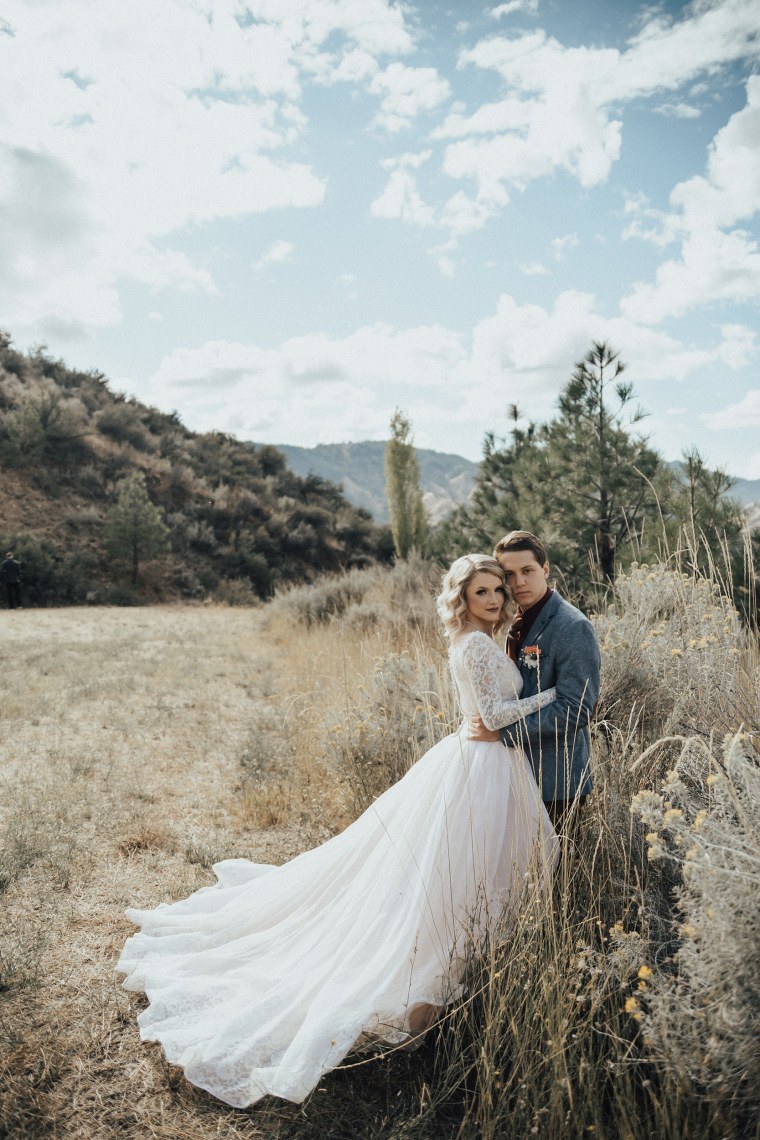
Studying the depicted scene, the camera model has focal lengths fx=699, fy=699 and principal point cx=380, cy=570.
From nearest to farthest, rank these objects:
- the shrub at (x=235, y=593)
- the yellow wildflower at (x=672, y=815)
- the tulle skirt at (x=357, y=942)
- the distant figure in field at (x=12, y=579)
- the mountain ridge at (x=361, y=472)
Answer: the yellow wildflower at (x=672, y=815) → the tulle skirt at (x=357, y=942) → the distant figure in field at (x=12, y=579) → the shrub at (x=235, y=593) → the mountain ridge at (x=361, y=472)

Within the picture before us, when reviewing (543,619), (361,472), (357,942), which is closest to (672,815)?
(543,619)

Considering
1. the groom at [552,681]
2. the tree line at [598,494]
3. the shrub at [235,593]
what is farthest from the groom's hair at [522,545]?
the shrub at [235,593]

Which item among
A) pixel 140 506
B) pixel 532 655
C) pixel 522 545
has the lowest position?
pixel 532 655

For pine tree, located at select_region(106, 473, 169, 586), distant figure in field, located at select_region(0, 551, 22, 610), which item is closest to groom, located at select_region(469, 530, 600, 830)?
distant figure in field, located at select_region(0, 551, 22, 610)

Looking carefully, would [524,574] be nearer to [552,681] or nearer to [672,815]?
[552,681]

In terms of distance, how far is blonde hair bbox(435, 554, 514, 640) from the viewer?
9.43ft

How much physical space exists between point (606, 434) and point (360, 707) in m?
5.42

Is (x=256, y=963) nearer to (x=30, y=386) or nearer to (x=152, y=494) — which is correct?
(x=152, y=494)

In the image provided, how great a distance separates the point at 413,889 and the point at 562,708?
34.7 inches

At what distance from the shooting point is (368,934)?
2629mm

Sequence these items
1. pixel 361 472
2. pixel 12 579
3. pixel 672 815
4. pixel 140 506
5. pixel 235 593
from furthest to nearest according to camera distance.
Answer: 1. pixel 361 472
2. pixel 235 593
3. pixel 140 506
4. pixel 12 579
5. pixel 672 815

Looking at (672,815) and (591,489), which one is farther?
(591,489)

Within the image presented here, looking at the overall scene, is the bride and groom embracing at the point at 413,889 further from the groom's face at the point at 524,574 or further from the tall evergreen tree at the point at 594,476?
the tall evergreen tree at the point at 594,476

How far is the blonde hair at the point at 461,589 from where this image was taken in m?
2.87
